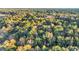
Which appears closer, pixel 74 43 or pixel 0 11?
pixel 74 43
